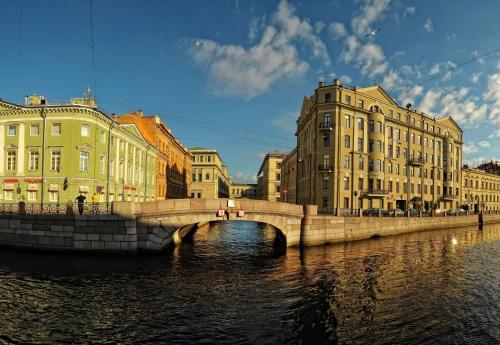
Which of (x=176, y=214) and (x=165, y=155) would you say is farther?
(x=165, y=155)

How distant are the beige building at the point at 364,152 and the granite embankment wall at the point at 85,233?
123 ft

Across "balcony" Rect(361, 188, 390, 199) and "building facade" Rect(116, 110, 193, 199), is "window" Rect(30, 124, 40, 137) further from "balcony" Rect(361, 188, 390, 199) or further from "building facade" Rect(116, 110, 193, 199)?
"balcony" Rect(361, 188, 390, 199)

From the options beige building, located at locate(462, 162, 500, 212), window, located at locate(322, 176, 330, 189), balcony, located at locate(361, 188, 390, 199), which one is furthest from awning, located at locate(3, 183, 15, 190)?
beige building, located at locate(462, 162, 500, 212)

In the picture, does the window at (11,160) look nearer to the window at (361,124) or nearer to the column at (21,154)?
the column at (21,154)

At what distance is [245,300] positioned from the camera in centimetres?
1501

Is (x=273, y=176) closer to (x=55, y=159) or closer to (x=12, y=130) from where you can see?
(x=55, y=159)

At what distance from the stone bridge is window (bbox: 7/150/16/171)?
70.3 feet

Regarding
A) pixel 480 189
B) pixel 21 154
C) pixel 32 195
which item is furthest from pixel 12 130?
pixel 480 189

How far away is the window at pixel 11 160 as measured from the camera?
119ft

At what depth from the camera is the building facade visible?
5569 centimetres

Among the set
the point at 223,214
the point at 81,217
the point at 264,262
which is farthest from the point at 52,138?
the point at 264,262

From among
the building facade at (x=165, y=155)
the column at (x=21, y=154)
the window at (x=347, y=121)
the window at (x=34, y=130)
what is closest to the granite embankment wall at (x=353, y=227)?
the window at (x=347, y=121)

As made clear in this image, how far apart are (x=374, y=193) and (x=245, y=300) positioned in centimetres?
4584

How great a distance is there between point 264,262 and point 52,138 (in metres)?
27.4
